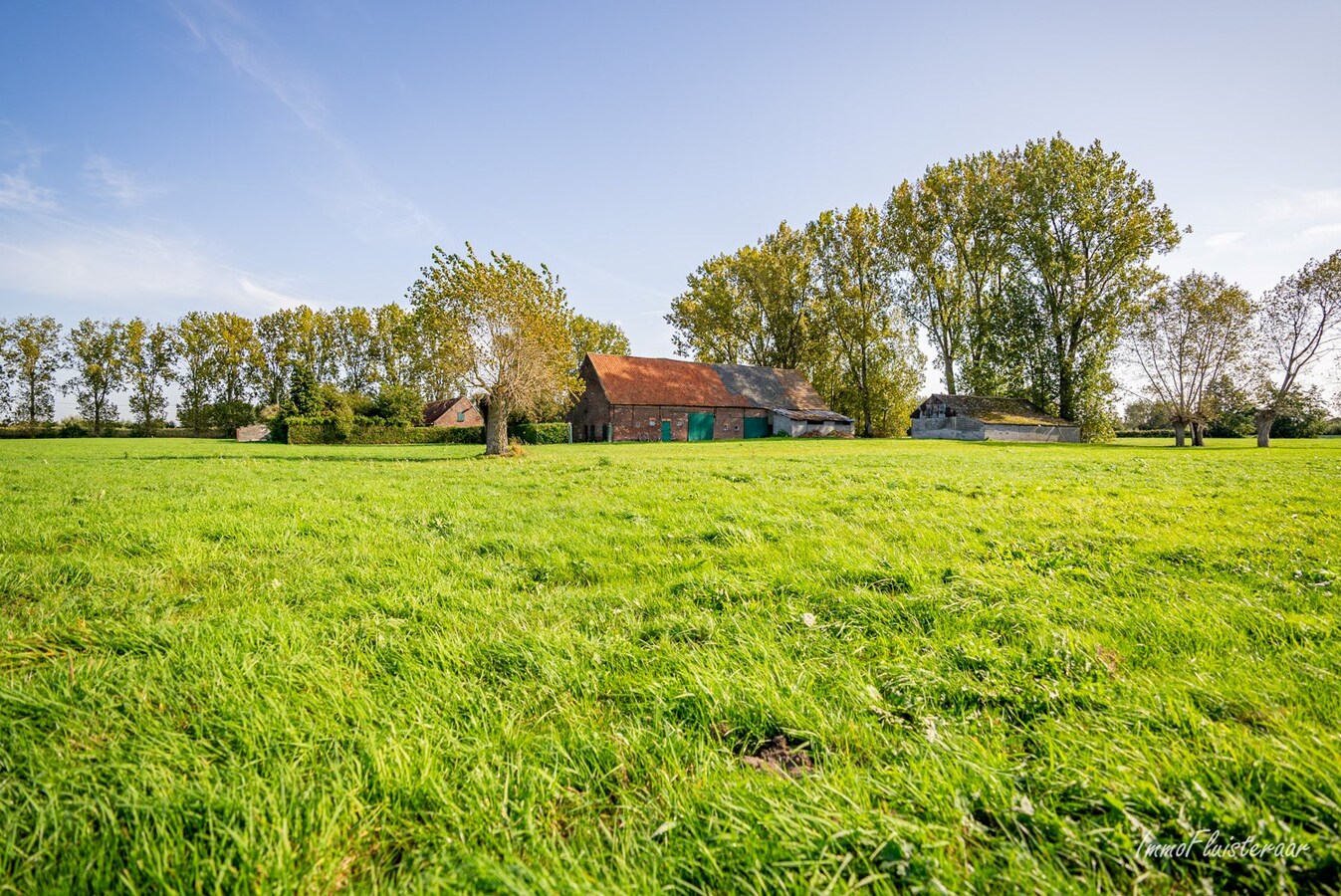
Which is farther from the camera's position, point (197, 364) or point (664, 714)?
point (197, 364)

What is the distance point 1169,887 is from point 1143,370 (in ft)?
179

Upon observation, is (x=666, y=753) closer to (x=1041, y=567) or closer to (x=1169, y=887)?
(x=1169, y=887)

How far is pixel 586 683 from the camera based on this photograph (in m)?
2.72

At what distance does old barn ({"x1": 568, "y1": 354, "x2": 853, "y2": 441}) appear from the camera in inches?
1805

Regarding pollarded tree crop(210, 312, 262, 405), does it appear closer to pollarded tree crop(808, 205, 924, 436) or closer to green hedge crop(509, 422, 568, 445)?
green hedge crop(509, 422, 568, 445)

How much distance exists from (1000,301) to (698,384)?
2730 cm

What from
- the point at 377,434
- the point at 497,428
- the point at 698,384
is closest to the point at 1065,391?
the point at 698,384

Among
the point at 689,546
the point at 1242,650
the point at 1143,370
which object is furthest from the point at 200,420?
the point at 1143,370

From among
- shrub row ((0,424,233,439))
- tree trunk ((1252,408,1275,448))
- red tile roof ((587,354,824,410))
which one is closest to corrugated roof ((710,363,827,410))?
red tile roof ((587,354,824,410))

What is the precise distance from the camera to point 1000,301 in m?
46.3

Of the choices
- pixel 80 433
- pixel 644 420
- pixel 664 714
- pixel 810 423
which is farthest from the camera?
pixel 80 433

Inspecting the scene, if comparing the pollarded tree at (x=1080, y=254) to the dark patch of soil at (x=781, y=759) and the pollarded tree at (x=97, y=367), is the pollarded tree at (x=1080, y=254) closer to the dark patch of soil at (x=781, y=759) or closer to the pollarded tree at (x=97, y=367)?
the dark patch of soil at (x=781, y=759)

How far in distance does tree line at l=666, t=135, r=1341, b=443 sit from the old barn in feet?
20.6

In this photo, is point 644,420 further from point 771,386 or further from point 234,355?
point 234,355
